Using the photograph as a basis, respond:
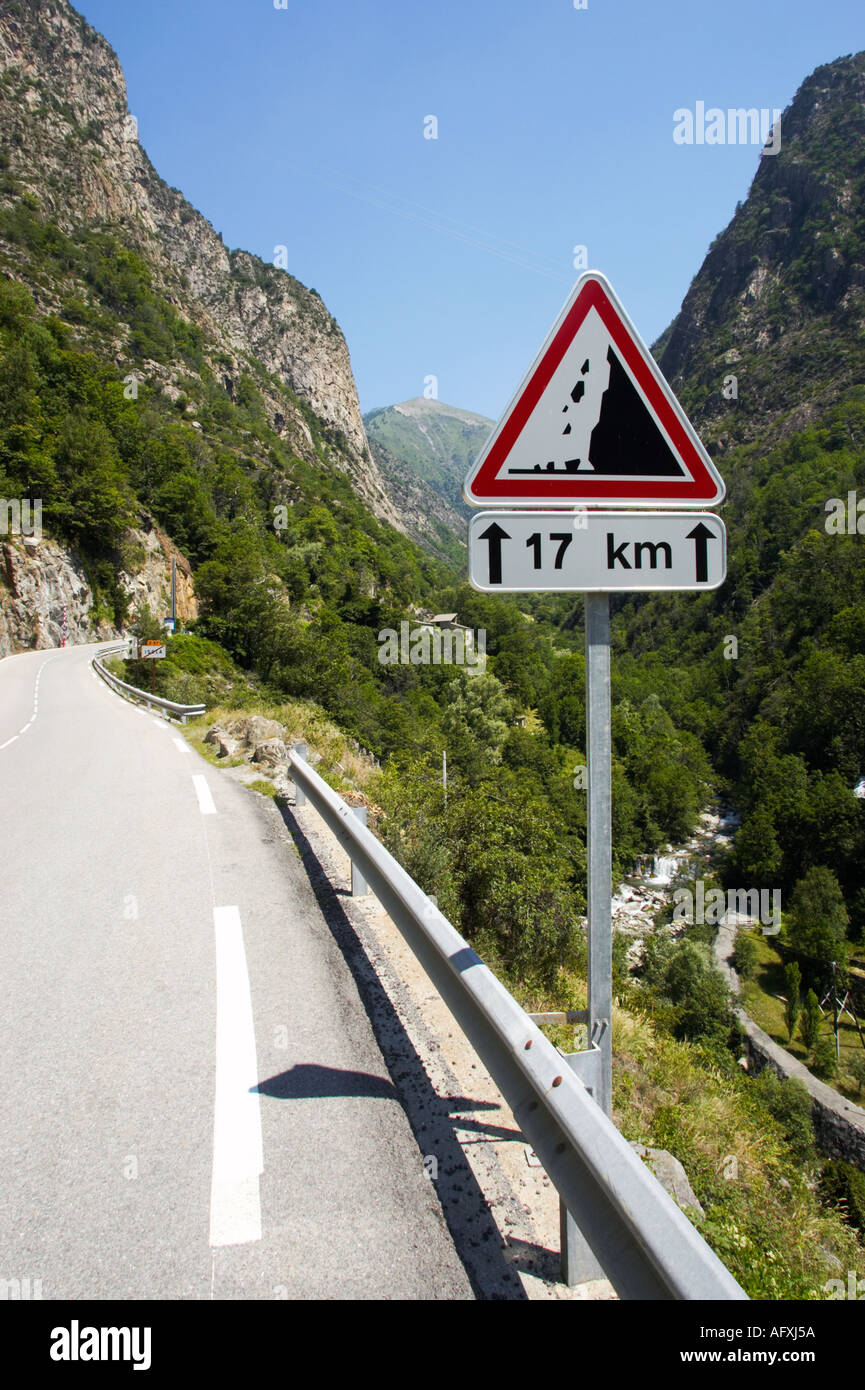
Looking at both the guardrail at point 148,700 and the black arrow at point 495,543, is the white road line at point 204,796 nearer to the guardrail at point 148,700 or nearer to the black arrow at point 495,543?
the black arrow at point 495,543

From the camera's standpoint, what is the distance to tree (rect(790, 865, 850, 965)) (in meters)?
48.3

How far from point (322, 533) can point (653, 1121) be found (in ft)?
280

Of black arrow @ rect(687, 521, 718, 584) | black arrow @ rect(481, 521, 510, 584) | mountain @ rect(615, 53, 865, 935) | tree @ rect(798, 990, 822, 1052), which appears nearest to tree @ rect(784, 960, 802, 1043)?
tree @ rect(798, 990, 822, 1052)

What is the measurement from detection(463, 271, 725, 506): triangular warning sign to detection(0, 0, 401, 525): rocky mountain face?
84.6m

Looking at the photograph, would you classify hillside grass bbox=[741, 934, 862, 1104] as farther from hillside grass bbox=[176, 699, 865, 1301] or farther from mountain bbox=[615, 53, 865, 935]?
hillside grass bbox=[176, 699, 865, 1301]

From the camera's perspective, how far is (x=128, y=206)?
99.6m

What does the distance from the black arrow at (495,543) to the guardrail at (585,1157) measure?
1358mm

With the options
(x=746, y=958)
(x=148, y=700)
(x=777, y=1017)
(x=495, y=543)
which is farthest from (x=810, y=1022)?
(x=495, y=543)

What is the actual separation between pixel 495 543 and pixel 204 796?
687cm

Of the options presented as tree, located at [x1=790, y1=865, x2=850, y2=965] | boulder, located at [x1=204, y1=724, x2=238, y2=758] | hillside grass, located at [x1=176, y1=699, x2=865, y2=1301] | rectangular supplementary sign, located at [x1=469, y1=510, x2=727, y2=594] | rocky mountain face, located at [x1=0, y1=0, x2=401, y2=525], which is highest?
rocky mountain face, located at [x1=0, y1=0, x2=401, y2=525]

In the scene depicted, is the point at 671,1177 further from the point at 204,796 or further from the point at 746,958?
the point at 746,958

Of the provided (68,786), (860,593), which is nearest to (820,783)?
(860,593)

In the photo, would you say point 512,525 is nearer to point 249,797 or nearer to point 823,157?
point 249,797

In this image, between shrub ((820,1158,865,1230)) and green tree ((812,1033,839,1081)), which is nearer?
shrub ((820,1158,865,1230))
